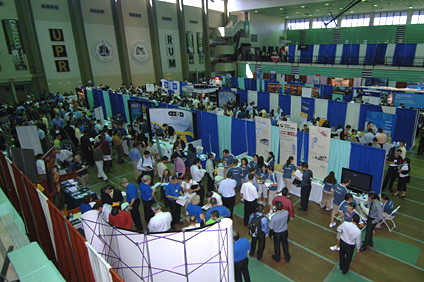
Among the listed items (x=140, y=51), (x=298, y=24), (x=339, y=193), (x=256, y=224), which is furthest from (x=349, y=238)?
(x=298, y=24)

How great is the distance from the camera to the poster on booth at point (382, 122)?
38.4ft

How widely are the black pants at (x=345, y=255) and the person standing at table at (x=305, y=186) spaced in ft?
7.92

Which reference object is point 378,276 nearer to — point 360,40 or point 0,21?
point 0,21

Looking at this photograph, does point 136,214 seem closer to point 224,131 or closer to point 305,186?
point 305,186

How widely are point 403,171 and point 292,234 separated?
444 cm

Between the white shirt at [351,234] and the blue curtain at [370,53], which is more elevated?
the blue curtain at [370,53]

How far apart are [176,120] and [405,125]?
36.3 feet

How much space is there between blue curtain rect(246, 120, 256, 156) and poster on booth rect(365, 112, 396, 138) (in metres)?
5.70

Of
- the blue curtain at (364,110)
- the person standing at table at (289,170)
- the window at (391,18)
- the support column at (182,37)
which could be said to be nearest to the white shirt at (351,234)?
the person standing at table at (289,170)

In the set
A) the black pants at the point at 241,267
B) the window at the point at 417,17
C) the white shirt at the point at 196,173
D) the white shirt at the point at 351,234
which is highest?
the window at the point at 417,17

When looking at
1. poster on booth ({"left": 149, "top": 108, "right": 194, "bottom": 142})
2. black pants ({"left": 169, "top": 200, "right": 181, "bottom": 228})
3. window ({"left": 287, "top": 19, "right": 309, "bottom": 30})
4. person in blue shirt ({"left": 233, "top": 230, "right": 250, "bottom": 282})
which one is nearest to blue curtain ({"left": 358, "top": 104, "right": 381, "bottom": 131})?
poster on booth ({"left": 149, "top": 108, "right": 194, "bottom": 142})

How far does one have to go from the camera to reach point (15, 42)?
20141mm

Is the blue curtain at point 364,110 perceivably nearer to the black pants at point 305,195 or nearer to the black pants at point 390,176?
the black pants at point 390,176

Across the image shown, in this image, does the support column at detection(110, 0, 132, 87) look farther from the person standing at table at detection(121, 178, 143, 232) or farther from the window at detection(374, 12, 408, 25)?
the window at detection(374, 12, 408, 25)
